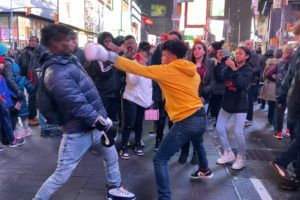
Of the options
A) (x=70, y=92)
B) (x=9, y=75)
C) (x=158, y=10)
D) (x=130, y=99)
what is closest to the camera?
(x=70, y=92)

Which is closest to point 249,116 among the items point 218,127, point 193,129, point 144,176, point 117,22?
point 218,127

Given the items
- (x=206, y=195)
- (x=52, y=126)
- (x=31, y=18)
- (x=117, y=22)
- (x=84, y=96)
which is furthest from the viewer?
(x=117, y=22)

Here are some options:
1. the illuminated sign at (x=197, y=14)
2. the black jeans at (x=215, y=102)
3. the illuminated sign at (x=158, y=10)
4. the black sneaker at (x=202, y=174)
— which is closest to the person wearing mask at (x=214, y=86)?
the black jeans at (x=215, y=102)

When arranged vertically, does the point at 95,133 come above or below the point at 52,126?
above

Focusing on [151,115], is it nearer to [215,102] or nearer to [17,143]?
[215,102]

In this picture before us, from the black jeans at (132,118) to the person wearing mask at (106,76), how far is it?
54 centimetres

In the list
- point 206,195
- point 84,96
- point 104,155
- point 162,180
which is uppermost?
point 84,96

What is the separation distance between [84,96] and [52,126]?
3.85 m

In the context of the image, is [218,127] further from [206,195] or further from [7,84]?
[7,84]

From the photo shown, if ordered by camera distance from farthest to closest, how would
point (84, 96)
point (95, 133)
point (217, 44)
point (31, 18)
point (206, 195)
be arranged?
point (31, 18), point (217, 44), point (206, 195), point (95, 133), point (84, 96)

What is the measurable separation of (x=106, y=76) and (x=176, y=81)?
2295 mm

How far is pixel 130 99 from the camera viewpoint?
5.28 metres

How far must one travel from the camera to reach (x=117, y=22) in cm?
7956

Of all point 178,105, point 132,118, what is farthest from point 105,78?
point 178,105
